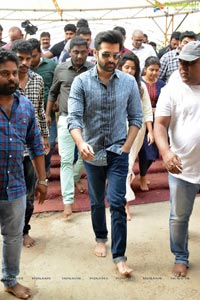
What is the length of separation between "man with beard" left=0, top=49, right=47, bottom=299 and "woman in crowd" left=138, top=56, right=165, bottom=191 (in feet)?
7.99

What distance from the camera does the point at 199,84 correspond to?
288 cm

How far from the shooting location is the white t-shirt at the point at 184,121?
2861mm

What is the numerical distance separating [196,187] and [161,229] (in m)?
1.23

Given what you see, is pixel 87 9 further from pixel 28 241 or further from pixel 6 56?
pixel 6 56

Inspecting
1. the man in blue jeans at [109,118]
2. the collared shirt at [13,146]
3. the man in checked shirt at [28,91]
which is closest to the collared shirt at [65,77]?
the man in checked shirt at [28,91]

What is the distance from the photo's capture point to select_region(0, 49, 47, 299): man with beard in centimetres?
250

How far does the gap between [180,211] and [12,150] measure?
4.63 ft

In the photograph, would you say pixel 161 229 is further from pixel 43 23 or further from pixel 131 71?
pixel 43 23

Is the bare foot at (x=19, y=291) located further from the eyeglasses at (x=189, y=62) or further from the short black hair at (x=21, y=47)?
the eyeglasses at (x=189, y=62)

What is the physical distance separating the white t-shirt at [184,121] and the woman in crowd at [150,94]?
6.74ft

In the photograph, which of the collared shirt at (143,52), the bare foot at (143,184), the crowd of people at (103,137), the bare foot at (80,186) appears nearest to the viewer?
the crowd of people at (103,137)

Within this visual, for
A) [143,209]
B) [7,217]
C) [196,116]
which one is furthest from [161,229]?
[7,217]

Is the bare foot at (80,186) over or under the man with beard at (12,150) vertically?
under

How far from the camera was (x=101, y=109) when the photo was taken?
3.11m
